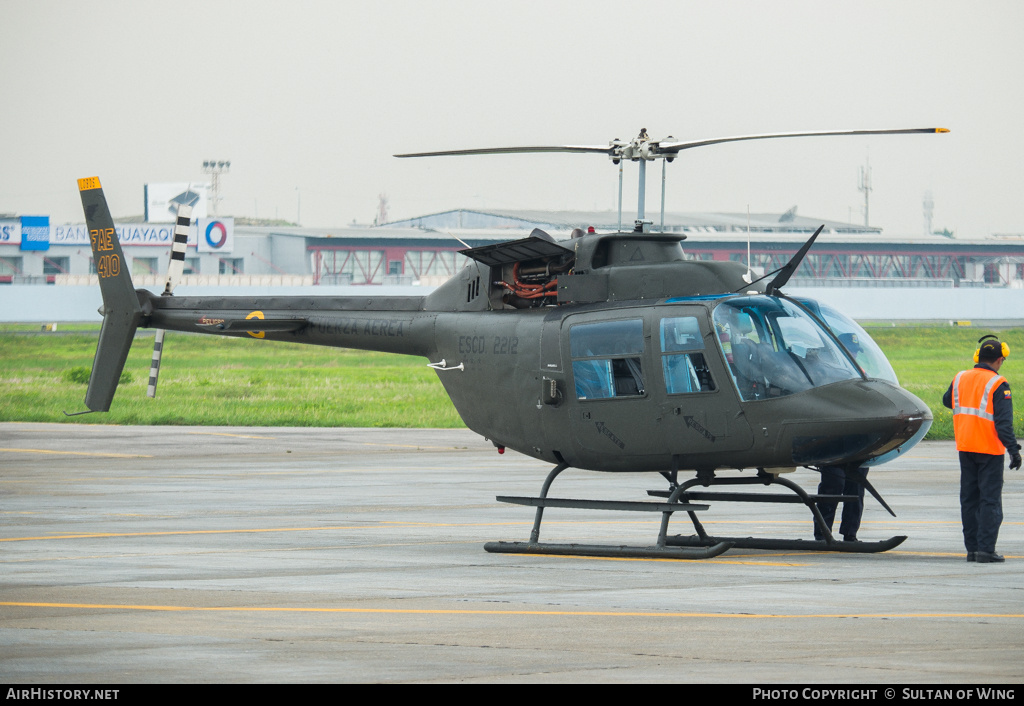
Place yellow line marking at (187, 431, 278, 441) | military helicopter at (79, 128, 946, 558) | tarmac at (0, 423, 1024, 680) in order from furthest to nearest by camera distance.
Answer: yellow line marking at (187, 431, 278, 441) → military helicopter at (79, 128, 946, 558) → tarmac at (0, 423, 1024, 680)

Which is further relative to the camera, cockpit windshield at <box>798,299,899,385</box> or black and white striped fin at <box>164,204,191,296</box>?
black and white striped fin at <box>164,204,191,296</box>

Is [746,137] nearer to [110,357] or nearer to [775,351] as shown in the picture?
[775,351]

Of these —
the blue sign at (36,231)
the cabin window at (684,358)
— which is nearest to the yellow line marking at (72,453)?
the cabin window at (684,358)

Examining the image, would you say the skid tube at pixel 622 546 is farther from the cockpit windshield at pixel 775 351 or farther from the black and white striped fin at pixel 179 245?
the black and white striped fin at pixel 179 245

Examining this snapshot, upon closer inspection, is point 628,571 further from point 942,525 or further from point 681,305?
point 942,525

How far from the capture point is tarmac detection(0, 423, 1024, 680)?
7.80 metres

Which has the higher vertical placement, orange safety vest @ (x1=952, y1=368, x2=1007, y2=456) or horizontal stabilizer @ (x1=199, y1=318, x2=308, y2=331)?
horizontal stabilizer @ (x1=199, y1=318, x2=308, y2=331)

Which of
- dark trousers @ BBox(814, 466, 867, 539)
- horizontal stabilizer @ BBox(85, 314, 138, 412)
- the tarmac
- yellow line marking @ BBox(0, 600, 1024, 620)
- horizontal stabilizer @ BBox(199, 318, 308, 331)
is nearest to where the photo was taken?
the tarmac

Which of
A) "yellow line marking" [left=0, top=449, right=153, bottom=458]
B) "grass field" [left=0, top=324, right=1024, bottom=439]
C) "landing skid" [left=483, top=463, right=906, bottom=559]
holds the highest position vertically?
"landing skid" [left=483, top=463, right=906, bottom=559]

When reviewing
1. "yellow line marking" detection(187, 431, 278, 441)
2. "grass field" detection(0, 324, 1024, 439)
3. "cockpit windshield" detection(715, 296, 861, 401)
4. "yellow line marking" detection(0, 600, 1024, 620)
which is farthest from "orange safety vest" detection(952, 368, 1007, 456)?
"yellow line marking" detection(187, 431, 278, 441)

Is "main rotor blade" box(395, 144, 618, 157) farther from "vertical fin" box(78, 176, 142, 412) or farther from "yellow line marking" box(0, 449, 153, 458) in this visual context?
"yellow line marking" box(0, 449, 153, 458)

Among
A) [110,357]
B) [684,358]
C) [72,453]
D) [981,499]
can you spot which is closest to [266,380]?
[72,453]
